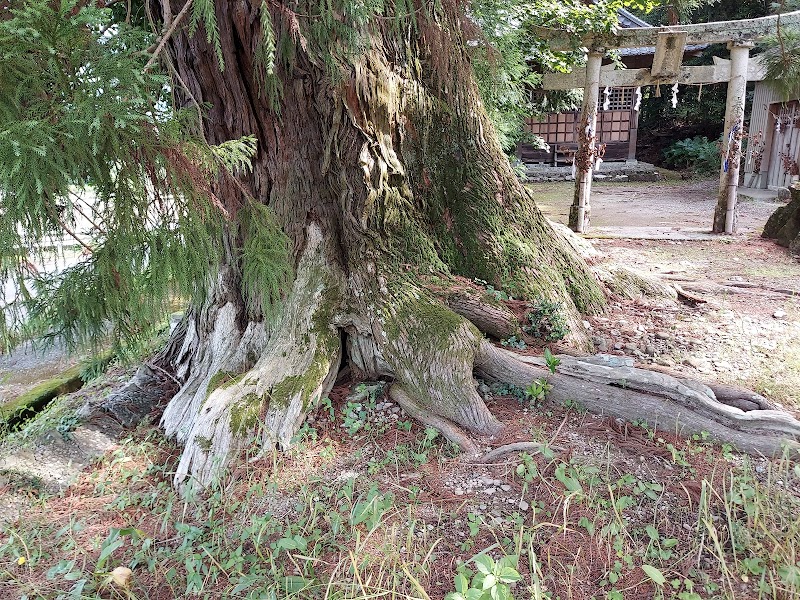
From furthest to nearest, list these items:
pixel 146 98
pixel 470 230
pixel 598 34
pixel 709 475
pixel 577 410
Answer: pixel 598 34 < pixel 470 230 < pixel 577 410 < pixel 709 475 < pixel 146 98

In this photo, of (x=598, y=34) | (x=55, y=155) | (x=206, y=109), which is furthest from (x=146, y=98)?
(x=598, y=34)

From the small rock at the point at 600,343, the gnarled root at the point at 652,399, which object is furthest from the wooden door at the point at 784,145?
the gnarled root at the point at 652,399

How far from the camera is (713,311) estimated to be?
4.59m

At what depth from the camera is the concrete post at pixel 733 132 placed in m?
8.25

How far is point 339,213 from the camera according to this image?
340cm

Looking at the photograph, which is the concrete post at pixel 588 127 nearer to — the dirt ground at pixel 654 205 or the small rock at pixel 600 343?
the dirt ground at pixel 654 205

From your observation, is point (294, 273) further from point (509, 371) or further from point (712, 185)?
point (712, 185)

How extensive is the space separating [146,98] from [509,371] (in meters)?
2.29

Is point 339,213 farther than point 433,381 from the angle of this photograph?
Yes

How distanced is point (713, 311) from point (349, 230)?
10.5 feet

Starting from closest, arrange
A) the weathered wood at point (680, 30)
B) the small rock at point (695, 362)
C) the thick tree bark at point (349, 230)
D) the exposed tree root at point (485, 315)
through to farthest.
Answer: the thick tree bark at point (349, 230) < the exposed tree root at point (485, 315) < the small rock at point (695, 362) < the weathered wood at point (680, 30)

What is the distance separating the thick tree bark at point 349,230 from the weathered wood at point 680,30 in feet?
16.5

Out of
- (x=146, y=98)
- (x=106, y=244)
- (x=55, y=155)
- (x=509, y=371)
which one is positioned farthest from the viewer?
(x=509, y=371)

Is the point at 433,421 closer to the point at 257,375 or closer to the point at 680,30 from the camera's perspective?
the point at 257,375
